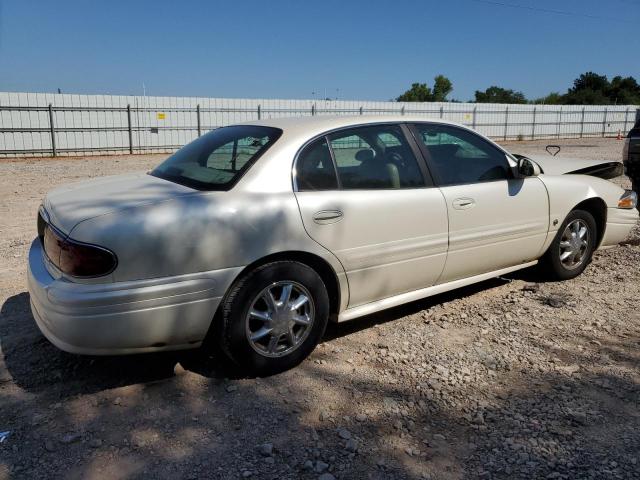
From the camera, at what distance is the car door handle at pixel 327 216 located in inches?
130

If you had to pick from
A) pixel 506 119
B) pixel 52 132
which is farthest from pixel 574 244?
pixel 506 119

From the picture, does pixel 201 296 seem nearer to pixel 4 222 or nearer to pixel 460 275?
pixel 460 275

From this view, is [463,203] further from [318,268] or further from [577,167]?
[577,167]

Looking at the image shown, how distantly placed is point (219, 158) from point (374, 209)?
108cm

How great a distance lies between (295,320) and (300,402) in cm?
48

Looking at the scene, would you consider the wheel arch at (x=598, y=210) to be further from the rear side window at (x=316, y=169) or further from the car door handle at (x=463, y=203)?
the rear side window at (x=316, y=169)

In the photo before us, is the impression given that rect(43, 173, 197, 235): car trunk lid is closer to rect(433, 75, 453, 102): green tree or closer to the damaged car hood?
the damaged car hood

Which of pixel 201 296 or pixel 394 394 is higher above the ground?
pixel 201 296

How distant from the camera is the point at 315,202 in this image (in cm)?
332

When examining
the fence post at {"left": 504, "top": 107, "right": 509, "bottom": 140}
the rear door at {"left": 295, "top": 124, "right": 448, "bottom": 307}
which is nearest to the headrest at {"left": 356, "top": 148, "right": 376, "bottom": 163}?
the rear door at {"left": 295, "top": 124, "right": 448, "bottom": 307}

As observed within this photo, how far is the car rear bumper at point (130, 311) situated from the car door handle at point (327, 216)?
1.88 feet

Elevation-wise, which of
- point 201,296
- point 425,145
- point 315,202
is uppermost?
point 425,145

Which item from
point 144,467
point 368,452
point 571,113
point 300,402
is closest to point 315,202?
point 300,402

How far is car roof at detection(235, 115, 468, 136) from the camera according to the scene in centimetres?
356
